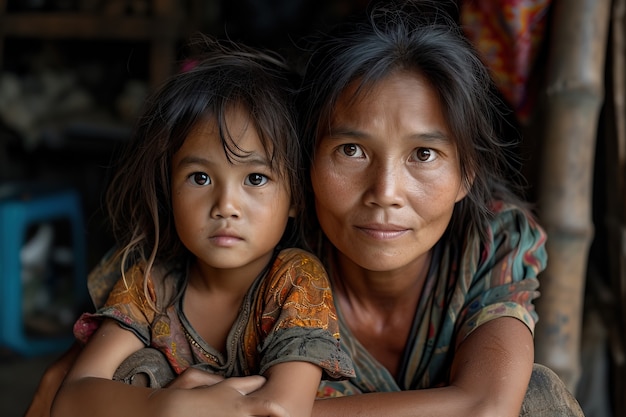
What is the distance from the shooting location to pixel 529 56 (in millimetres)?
2799

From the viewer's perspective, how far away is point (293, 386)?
167cm

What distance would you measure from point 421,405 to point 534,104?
147cm

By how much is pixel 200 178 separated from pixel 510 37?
1330 mm

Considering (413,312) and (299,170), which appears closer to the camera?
(299,170)

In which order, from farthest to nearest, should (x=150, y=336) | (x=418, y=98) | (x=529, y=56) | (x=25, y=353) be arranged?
(x=25, y=353)
(x=529, y=56)
(x=150, y=336)
(x=418, y=98)

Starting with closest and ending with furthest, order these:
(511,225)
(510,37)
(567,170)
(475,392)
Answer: (475,392) → (511,225) → (567,170) → (510,37)

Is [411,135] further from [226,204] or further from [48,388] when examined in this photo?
[48,388]

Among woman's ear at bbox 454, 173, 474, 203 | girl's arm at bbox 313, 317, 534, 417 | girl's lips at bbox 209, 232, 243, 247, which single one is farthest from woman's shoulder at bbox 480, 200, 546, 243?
girl's lips at bbox 209, 232, 243, 247

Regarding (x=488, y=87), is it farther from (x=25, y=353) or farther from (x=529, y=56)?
(x=25, y=353)

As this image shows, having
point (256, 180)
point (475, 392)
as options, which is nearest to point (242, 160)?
point (256, 180)

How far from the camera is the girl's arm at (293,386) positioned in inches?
64.5

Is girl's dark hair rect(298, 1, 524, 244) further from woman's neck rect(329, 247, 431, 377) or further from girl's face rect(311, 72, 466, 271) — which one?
woman's neck rect(329, 247, 431, 377)

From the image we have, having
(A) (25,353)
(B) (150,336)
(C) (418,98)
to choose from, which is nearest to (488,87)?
(C) (418,98)

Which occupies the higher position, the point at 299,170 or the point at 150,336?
the point at 299,170
